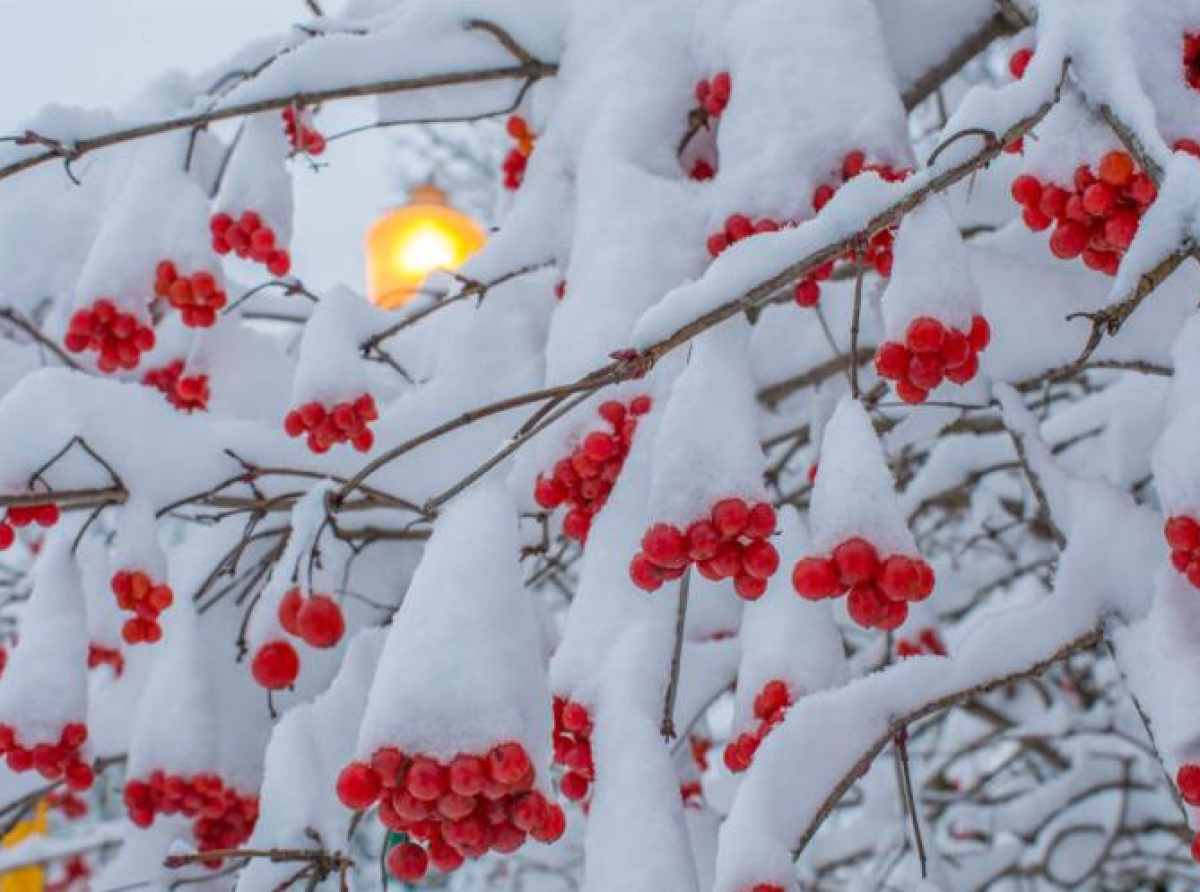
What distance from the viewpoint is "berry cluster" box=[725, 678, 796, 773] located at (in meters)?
1.58

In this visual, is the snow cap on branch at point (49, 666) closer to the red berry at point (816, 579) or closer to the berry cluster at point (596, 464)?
the berry cluster at point (596, 464)

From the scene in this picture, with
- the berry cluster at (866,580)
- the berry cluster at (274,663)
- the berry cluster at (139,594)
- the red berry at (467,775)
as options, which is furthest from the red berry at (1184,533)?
the berry cluster at (139,594)

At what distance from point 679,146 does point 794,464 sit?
2.84m

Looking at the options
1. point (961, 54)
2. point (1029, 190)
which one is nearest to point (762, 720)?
point (1029, 190)

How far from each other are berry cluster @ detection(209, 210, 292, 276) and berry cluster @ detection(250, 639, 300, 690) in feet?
2.64

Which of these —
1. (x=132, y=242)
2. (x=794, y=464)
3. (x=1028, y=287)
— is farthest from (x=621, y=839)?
(x=794, y=464)

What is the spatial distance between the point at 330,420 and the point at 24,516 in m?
0.57

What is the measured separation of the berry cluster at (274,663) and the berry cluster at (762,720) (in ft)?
2.54

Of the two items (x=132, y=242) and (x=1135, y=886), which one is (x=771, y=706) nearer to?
(x=132, y=242)

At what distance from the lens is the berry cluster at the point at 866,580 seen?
1177mm

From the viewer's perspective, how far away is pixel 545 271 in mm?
2664

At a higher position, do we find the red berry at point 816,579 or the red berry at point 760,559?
the red berry at point 760,559

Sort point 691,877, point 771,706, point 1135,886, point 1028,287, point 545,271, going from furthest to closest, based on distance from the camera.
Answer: point 1135,886 < point 545,271 < point 1028,287 < point 771,706 < point 691,877

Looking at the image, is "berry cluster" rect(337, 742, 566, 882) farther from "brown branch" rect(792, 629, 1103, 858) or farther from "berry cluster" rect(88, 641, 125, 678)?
"berry cluster" rect(88, 641, 125, 678)
